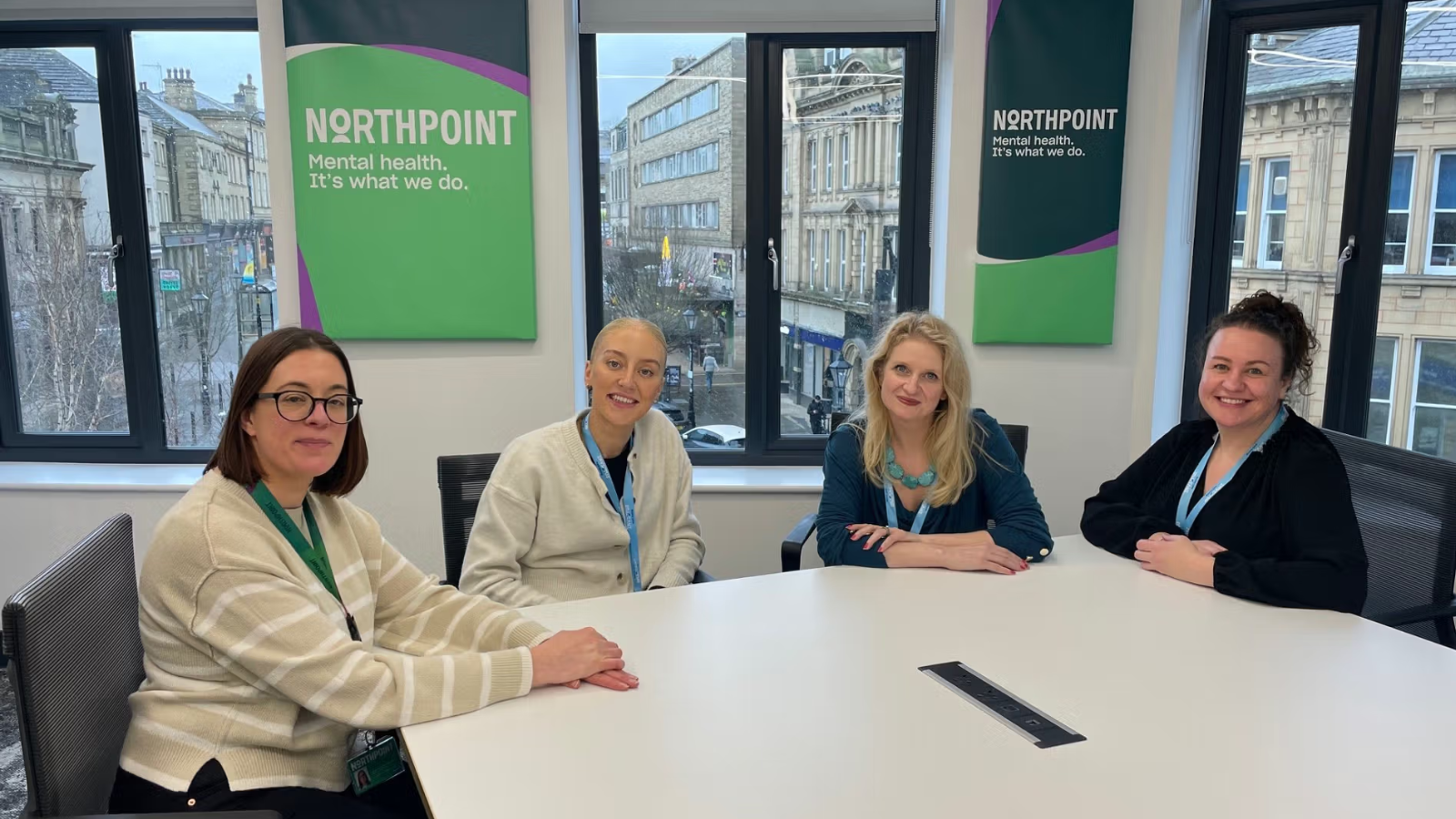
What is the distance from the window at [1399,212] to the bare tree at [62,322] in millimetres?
4650

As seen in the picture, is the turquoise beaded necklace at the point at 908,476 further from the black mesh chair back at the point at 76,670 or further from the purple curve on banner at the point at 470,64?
the purple curve on banner at the point at 470,64

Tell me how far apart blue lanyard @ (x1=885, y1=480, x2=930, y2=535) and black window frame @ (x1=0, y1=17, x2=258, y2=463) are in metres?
2.88

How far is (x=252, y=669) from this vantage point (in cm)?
147

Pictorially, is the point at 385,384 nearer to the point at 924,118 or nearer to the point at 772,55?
the point at 772,55

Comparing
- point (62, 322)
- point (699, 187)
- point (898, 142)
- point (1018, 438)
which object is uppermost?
point (898, 142)

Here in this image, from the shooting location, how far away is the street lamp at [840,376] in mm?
4070

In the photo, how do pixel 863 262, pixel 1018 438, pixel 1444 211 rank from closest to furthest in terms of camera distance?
pixel 1018 438
pixel 1444 211
pixel 863 262

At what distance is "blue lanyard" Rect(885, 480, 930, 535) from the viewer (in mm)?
2422

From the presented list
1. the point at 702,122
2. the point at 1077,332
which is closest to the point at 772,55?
the point at 702,122

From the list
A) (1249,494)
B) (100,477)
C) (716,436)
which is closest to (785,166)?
(716,436)

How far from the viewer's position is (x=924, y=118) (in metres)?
3.86

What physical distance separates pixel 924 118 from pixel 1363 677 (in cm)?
269

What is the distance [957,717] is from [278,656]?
1014 millimetres

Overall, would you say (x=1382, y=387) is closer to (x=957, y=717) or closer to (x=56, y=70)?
(x=957, y=717)
